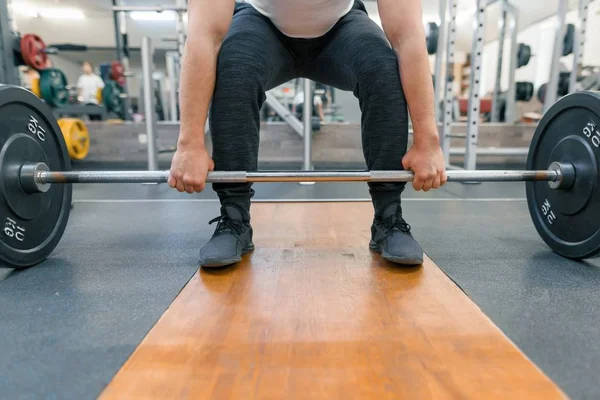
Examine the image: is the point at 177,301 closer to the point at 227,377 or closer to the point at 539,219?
the point at 227,377

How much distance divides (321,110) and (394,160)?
356 centimetres

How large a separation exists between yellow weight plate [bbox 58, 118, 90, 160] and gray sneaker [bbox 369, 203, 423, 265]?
2.71m

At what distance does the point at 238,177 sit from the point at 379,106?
389mm

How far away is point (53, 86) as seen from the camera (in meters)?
3.27

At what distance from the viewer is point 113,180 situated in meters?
1.05

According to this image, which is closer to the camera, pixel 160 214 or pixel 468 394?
pixel 468 394

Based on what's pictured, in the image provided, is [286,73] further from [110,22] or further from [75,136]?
[110,22]

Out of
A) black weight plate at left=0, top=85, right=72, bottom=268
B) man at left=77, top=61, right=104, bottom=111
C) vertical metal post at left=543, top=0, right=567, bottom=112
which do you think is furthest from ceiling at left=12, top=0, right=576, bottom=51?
black weight plate at left=0, top=85, right=72, bottom=268

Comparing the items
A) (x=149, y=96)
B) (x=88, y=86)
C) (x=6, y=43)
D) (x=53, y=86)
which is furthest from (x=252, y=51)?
(x=88, y=86)

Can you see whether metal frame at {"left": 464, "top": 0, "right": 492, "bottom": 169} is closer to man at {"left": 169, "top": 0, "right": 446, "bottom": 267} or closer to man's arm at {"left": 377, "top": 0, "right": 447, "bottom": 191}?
man at {"left": 169, "top": 0, "right": 446, "bottom": 267}

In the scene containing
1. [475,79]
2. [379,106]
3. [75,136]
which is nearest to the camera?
[379,106]

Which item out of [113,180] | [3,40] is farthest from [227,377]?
[3,40]

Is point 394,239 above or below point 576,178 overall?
below

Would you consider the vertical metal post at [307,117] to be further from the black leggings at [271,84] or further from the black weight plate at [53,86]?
the black weight plate at [53,86]
